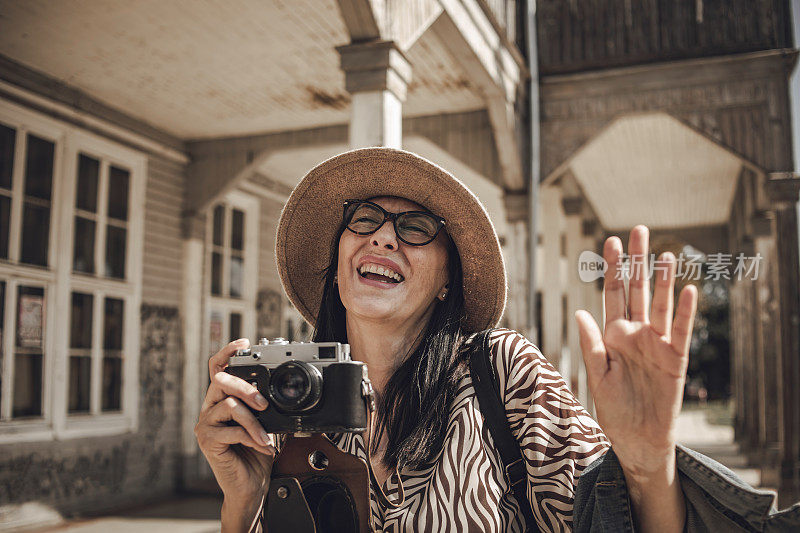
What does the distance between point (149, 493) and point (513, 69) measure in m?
6.08

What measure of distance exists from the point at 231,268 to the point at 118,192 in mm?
2176

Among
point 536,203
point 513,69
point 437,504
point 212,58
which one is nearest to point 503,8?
point 513,69

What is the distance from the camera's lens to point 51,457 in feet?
22.0

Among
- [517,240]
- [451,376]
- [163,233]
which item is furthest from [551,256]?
[451,376]

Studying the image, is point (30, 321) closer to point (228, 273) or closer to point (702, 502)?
point (228, 273)

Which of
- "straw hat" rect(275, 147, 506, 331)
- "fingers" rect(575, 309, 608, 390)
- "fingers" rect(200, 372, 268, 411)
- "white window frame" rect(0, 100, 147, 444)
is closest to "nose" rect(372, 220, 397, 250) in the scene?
"straw hat" rect(275, 147, 506, 331)

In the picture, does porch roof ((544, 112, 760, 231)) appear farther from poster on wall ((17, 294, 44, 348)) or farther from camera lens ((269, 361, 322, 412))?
camera lens ((269, 361, 322, 412))

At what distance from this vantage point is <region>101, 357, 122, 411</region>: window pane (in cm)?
756

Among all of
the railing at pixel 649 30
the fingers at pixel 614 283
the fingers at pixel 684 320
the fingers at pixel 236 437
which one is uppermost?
the railing at pixel 649 30

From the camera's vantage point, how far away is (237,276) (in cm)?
979

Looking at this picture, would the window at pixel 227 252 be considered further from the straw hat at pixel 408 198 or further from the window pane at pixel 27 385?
the straw hat at pixel 408 198

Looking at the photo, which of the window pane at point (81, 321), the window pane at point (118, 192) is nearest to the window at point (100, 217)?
the window pane at point (118, 192)

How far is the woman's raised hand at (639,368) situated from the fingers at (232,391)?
672 mm

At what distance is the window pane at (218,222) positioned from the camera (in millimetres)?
9430
